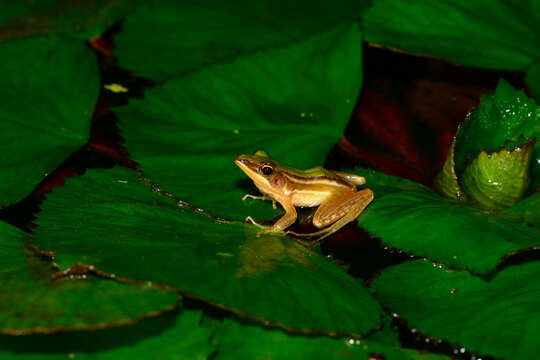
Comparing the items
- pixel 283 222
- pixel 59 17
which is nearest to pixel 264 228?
pixel 283 222

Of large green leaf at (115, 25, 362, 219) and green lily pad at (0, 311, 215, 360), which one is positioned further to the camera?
large green leaf at (115, 25, 362, 219)

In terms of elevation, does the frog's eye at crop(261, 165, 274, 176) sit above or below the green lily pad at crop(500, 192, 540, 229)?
below

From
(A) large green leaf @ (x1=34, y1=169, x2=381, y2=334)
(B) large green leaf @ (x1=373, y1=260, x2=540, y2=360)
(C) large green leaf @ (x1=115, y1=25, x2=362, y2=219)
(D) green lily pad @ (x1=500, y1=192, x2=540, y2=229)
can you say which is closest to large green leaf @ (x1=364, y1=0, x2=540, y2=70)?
(C) large green leaf @ (x1=115, y1=25, x2=362, y2=219)

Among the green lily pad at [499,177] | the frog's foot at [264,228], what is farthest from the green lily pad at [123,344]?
the green lily pad at [499,177]

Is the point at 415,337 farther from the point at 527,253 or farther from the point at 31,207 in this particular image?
the point at 31,207

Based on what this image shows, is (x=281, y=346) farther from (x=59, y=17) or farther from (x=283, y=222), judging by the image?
(x=59, y=17)

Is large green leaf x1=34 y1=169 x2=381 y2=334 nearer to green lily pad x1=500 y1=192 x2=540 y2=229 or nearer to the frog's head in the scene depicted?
the frog's head

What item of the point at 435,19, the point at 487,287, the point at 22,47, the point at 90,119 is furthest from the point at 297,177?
the point at 22,47
